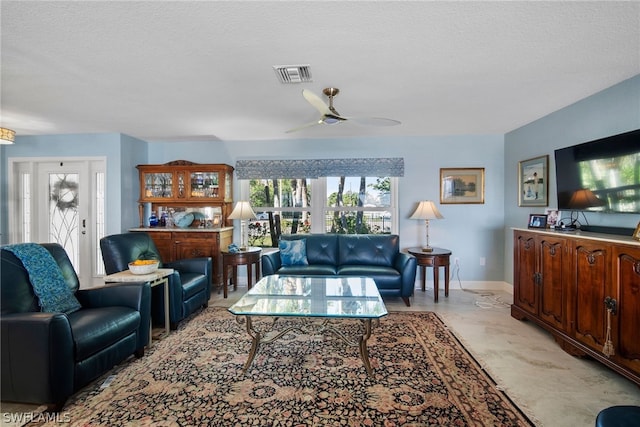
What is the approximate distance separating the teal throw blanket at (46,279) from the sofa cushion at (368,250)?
2.93 metres

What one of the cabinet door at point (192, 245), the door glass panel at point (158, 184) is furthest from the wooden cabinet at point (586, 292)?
the door glass panel at point (158, 184)

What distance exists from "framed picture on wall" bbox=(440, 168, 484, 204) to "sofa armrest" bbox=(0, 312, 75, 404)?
452 centimetres

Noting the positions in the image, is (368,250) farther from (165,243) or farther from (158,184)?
(158,184)

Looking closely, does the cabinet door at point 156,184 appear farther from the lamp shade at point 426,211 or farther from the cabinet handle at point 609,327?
the cabinet handle at point 609,327

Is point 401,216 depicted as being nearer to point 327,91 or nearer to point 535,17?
point 327,91

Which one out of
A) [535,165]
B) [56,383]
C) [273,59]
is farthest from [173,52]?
[535,165]

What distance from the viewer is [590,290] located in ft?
7.35

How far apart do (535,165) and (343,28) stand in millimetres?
3258

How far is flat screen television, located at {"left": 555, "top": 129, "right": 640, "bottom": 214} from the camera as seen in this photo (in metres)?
2.29

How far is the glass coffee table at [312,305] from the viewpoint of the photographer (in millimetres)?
2086

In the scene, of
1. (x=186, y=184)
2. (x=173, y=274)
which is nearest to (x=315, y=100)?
(x=173, y=274)

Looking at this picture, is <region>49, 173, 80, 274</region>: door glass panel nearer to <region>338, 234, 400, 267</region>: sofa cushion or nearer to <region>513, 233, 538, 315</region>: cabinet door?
<region>338, 234, 400, 267</region>: sofa cushion

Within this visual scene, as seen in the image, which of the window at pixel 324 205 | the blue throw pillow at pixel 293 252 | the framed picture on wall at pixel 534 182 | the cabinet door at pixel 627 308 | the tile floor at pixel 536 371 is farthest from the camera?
the window at pixel 324 205

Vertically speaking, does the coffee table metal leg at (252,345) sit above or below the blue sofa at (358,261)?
below
